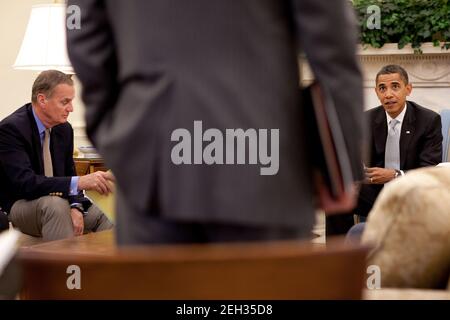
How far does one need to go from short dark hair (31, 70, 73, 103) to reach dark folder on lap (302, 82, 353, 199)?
3.21 m

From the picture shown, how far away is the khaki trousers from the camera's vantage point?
392cm

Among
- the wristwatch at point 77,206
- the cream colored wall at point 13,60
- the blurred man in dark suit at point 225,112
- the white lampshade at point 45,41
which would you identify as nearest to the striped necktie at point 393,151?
the wristwatch at point 77,206

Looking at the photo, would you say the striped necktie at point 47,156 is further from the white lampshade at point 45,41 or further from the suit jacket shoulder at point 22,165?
the white lampshade at point 45,41

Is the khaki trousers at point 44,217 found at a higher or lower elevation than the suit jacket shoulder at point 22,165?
lower

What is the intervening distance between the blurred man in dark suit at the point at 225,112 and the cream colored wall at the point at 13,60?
5.94m

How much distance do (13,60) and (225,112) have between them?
6193 mm

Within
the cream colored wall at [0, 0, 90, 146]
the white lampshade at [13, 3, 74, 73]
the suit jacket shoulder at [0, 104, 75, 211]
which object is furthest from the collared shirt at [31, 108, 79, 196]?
the cream colored wall at [0, 0, 90, 146]

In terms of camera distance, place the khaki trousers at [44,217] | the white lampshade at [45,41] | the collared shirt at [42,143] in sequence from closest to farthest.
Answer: the khaki trousers at [44,217]
the collared shirt at [42,143]
the white lampshade at [45,41]

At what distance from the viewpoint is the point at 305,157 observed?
116 cm

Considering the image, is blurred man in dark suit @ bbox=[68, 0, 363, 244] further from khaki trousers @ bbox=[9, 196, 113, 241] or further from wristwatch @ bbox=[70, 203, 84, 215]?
wristwatch @ bbox=[70, 203, 84, 215]

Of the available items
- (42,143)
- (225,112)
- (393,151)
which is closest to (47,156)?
(42,143)

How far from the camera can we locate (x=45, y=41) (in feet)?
16.1

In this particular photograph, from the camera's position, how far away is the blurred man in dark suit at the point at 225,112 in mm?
1113

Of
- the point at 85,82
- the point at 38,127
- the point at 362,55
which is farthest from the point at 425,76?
the point at 85,82
